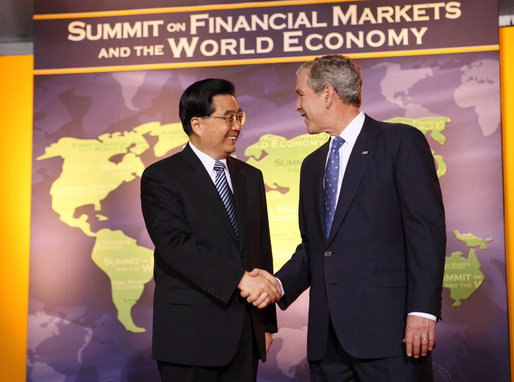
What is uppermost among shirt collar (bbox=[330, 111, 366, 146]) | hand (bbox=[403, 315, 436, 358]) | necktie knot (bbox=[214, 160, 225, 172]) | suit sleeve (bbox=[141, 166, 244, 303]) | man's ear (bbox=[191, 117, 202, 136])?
man's ear (bbox=[191, 117, 202, 136])

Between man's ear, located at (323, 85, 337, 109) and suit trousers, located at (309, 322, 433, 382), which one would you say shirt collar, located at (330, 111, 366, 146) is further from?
suit trousers, located at (309, 322, 433, 382)

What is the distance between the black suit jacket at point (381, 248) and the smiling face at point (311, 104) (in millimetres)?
235

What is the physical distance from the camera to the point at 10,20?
4988 millimetres

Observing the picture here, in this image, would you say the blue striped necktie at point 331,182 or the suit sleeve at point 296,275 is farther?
the suit sleeve at point 296,275

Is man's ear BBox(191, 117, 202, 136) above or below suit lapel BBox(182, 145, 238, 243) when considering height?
above

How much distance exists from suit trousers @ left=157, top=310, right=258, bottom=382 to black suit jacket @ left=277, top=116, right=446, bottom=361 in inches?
14.1

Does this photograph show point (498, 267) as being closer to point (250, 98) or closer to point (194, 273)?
point (250, 98)

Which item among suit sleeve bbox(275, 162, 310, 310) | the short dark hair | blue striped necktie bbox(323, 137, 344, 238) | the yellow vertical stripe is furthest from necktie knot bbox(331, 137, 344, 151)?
the yellow vertical stripe

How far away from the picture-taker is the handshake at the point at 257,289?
262 cm

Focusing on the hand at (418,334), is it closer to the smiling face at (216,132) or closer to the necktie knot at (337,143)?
the necktie knot at (337,143)

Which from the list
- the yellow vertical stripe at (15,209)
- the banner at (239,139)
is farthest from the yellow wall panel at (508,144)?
the yellow vertical stripe at (15,209)

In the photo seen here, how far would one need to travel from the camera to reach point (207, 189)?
2.79 meters

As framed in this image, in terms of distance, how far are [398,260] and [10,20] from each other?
3888mm

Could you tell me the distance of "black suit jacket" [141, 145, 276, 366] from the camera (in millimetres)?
2621
